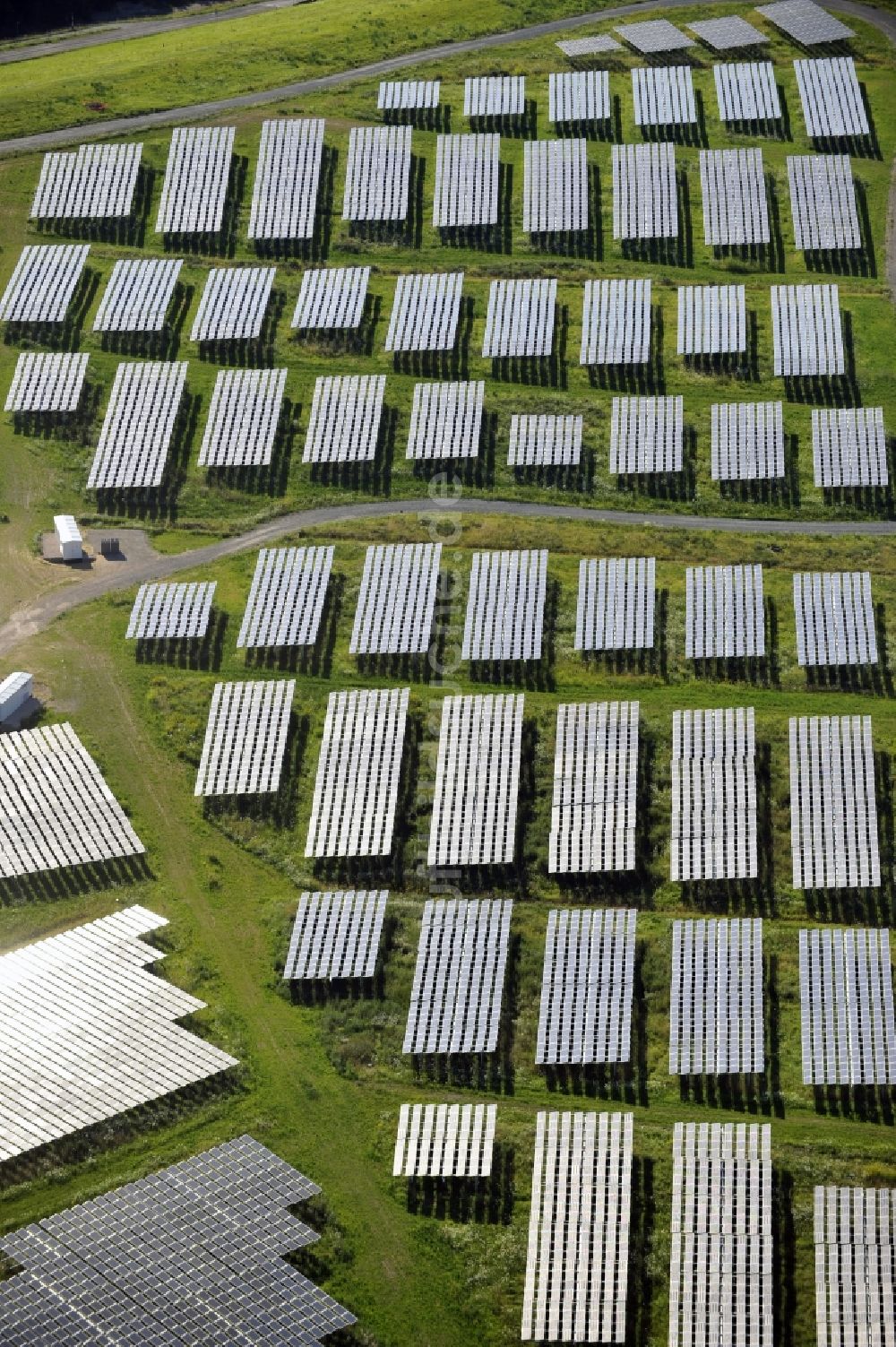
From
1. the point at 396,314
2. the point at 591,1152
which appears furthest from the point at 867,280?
the point at 591,1152

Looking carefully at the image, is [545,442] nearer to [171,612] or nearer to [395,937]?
[171,612]

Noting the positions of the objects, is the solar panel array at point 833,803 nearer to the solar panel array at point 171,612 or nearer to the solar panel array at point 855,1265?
the solar panel array at point 855,1265

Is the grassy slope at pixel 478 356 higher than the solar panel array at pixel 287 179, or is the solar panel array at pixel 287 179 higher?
the solar panel array at pixel 287 179

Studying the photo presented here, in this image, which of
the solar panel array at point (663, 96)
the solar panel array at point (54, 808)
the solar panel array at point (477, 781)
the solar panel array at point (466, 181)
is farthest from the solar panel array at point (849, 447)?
the solar panel array at point (54, 808)

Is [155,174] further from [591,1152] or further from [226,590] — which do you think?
[591,1152]

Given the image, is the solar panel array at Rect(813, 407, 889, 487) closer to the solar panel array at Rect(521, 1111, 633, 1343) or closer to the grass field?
the grass field

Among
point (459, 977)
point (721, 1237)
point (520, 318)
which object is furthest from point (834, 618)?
point (721, 1237)
